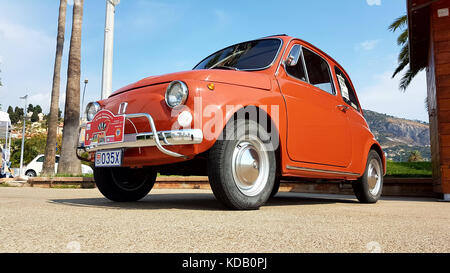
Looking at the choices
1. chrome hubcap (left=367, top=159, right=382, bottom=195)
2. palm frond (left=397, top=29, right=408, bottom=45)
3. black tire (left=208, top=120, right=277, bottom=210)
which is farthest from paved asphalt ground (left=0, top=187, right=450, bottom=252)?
palm frond (left=397, top=29, right=408, bottom=45)

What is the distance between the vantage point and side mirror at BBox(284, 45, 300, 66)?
3630 millimetres

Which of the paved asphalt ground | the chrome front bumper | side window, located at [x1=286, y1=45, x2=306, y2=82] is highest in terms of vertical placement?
side window, located at [x1=286, y1=45, x2=306, y2=82]

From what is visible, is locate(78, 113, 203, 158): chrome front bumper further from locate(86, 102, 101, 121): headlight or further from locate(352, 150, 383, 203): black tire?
locate(352, 150, 383, 203): black tire

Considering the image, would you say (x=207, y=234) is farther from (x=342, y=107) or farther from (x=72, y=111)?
(x=72, y=111)

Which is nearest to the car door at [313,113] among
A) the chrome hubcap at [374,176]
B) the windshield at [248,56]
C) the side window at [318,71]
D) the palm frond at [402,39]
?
the side window at [318,71]

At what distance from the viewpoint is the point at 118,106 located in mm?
3279

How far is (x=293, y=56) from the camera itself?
12.4ft

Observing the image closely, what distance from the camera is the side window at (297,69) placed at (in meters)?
3.81

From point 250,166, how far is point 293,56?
143 centimetres

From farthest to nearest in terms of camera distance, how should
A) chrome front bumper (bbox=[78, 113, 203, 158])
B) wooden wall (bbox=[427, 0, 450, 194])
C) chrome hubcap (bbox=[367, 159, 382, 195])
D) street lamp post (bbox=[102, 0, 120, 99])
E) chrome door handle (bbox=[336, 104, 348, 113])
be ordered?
street lamp post (bbox=[102, 0, 120, 99])
wooden wall (bbox=[427, 0, 450, 194])
chrome hubcap (bbox=[367, 159, 382, 195])
chrome door handle (bbox=[336, 104, 348, 113])
chrome front bumper (bbox=[78, 113, 203, 158])

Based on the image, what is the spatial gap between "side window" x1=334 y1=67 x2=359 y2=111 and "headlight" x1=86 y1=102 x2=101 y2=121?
3.12 m

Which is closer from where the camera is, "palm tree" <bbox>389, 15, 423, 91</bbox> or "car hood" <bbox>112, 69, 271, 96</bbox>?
"car hood" <bbox>112, 69, 271, 96</bbox>

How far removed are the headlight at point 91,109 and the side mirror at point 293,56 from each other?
1993mm
